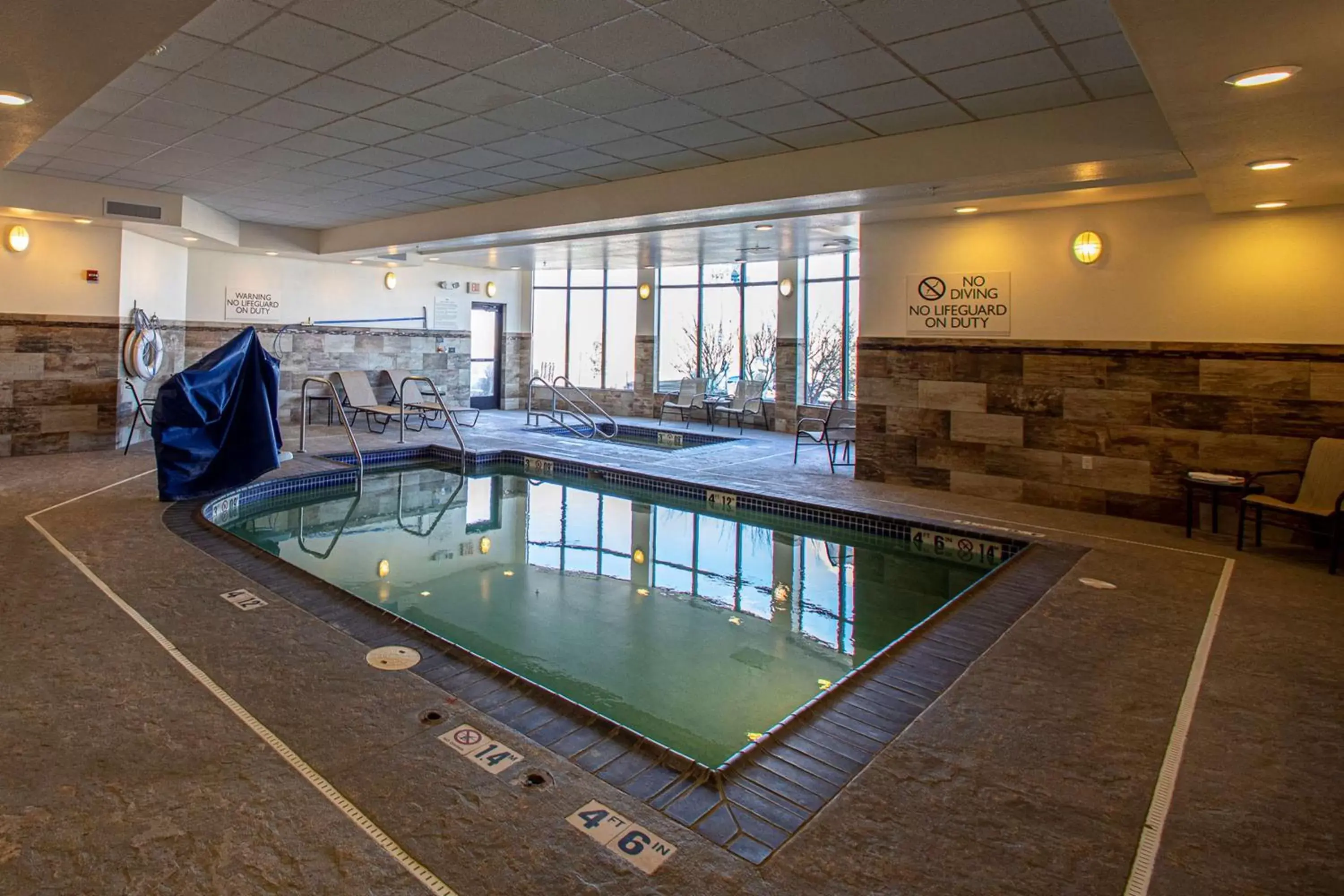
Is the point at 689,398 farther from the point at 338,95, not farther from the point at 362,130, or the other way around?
the point at 338,95

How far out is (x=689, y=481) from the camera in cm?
675

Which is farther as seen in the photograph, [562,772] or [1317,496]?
[1317,496]

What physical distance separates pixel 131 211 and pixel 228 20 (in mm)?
4750

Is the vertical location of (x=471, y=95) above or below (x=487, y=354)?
above

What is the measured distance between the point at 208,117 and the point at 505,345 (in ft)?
27.2

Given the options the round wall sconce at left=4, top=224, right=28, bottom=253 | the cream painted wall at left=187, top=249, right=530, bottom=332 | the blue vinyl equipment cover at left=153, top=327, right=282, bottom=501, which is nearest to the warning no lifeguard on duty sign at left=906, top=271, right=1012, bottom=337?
the blue vinyl equipment cover at left=153, top=327, right=282, bottom=501

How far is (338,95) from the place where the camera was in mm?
4656

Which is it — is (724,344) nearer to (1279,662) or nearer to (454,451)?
(454,451)

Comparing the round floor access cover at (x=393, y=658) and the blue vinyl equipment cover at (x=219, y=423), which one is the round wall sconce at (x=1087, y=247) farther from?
the blue vinyl equipment cover at (x=219, y=423)

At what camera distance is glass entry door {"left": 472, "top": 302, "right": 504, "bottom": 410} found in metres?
13.2

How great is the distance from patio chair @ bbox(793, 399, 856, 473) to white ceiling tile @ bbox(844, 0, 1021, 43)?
13.6 feet

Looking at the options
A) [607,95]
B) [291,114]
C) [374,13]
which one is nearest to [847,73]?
[607,95]

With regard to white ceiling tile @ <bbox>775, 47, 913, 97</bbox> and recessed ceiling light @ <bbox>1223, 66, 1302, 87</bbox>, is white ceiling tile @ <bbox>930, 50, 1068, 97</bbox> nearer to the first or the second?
white ceiling tile @ <bbox>775, 47, 913, 97</bbox>

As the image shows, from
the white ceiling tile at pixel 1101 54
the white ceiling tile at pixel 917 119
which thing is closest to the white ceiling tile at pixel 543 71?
the white ceiling tile at pixel 917 119
